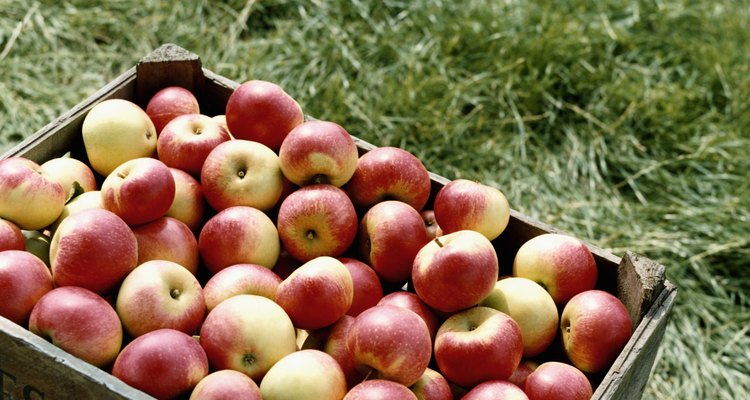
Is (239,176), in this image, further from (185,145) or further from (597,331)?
(597,331)

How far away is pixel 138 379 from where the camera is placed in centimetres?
182

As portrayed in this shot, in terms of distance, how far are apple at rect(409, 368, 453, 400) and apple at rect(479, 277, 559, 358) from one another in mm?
242

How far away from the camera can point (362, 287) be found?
7.22 feet

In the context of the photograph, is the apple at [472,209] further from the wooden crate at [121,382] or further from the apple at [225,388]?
the apple at [225,388]

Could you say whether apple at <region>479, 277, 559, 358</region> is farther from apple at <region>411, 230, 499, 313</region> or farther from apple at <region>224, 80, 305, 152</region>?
apple at <region>224, 80, 305, 152</region>

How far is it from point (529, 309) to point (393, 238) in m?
0.37

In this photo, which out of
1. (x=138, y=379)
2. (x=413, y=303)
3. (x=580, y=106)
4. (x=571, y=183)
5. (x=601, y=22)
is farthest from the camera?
(x=601, y=22)

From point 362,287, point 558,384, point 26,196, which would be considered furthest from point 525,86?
point 26,196

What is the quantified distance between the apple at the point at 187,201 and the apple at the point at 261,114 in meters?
0.21

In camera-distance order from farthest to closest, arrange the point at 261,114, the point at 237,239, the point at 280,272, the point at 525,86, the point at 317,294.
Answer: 1. the point at 525,86
2. the point at 261,114
3. the point at 280,272
4. the point at 237,239
5. the point at 317,294

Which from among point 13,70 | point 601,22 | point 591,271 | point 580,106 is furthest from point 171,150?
point 601,22

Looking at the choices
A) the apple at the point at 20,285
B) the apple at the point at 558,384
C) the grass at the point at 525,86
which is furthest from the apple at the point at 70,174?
the grass at the point at 525,86

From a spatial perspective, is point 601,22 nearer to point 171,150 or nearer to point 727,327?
point 727,327

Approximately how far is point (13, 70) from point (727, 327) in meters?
3.13
